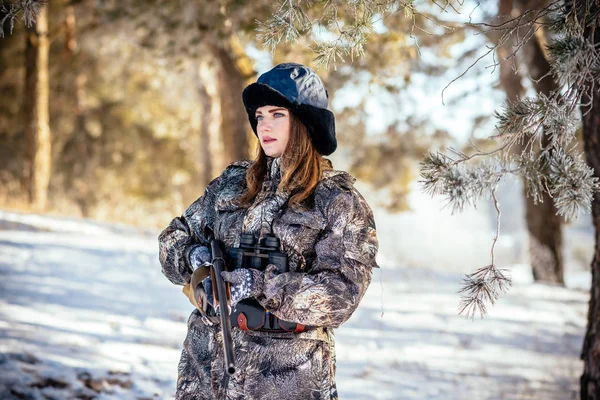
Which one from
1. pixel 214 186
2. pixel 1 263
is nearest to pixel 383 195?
pixel 1 263

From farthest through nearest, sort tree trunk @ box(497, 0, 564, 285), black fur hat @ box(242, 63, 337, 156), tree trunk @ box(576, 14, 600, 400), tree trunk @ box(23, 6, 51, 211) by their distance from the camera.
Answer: tree trunk @ box(23, 6, 51, 211), tree trunk @ box(497, 0, 564, 285), tree trunk @ box(576, 14, 600, 400), black fur hat @ box(242, 63, 337, 156)

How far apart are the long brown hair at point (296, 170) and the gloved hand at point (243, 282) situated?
0.33 meters

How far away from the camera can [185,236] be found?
2512mm

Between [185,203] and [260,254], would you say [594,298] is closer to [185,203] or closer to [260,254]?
[260,254]

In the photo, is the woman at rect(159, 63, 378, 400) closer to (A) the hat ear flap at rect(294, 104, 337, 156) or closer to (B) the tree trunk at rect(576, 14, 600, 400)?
(A) the hat ear flap at rect(294, 104, 337, 156)

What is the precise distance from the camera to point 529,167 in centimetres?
262

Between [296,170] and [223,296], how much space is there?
607mm

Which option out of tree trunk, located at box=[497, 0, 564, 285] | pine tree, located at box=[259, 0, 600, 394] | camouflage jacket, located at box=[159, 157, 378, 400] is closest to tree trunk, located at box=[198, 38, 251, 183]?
tree trunk, located at box=[497, 0, 564, 285]

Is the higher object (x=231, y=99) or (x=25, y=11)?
(x=231, y=99)

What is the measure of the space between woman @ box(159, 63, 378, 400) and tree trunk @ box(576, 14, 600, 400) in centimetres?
231

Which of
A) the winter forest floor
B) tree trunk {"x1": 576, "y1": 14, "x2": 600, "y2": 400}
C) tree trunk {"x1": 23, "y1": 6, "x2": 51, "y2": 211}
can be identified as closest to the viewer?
tree trunk {"x1": 576, "y1": 14, "x2": 600, "y2": 400}

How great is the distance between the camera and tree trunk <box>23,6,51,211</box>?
1141 cm

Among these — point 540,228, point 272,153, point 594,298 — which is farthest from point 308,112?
point 540,228

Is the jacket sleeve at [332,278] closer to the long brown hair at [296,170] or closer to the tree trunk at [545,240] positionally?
the long brown hair at [296,170]
